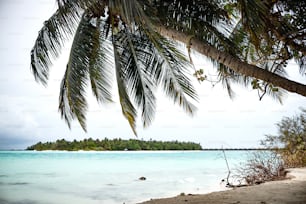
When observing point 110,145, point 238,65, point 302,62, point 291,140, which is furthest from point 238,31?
point 110,145

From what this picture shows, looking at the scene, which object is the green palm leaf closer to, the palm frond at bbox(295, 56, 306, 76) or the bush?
the palm frond at bbox(295, 56, 306, 76)

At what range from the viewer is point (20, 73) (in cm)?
281

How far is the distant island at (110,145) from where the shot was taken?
13.3ft

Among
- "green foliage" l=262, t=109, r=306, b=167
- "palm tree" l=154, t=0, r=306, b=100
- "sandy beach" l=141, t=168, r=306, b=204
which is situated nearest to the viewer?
"palm tree" l=154, t=0, r=306, b=100

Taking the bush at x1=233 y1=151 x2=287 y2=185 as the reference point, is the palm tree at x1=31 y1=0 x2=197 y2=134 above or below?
above

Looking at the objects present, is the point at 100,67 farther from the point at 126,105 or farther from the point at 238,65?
the point at 238,65

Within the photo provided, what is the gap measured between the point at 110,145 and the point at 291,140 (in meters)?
2.74

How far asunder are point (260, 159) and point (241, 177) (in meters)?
0.42

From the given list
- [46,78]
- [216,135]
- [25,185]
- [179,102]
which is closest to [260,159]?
[216,135]

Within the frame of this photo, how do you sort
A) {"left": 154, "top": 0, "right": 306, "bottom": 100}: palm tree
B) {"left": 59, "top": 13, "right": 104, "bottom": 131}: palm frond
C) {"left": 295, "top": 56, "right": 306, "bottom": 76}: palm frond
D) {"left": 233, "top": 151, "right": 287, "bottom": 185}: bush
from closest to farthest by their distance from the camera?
1. {"left": 154, "top": 0, "right": 306, "bottom": 100}: palm tree
2. {"left": 59, "top": 13, "right": 104, "bottom": 131}: palm frond
3. {"left": 295, "top": 56, "right": 306, "bottom": 76}: palm frond
4. {"left": 233, "top": 151, "right": 287, "bottom": 185}: bush

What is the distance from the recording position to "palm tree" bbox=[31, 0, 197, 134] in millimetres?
2045

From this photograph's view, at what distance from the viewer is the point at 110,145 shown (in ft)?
16.6

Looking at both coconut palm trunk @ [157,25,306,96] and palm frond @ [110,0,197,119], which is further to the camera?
palm frond @ [110,0,197,119]

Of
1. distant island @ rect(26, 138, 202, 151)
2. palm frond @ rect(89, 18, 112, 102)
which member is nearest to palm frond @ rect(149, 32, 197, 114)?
palm frond @ rect(89, 18, 112, 102)
